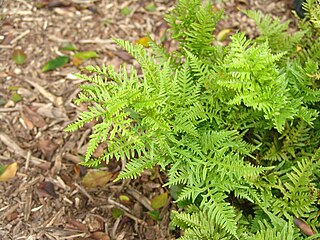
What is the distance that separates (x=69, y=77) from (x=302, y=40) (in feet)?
5.08

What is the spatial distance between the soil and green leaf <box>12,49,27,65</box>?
0.02 metres

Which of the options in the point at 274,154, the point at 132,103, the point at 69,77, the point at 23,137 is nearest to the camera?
the point at 132,103

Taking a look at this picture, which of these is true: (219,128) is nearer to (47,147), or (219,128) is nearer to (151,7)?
(47,147)

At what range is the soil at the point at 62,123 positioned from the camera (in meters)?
2.74

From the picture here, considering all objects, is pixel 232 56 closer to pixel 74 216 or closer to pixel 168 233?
pixel 168 233

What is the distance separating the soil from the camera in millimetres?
2740

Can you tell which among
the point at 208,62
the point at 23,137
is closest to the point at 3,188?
the point at 23,137

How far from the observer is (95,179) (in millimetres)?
2854

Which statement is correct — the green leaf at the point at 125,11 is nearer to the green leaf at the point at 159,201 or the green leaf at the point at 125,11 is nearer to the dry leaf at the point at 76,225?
the green leaf at the point at 159,201

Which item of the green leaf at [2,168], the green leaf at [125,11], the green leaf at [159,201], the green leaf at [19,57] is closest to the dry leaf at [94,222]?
the green leaf at [159,201]

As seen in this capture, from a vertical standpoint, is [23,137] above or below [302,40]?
below

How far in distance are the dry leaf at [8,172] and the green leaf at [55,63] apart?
2.48 ft

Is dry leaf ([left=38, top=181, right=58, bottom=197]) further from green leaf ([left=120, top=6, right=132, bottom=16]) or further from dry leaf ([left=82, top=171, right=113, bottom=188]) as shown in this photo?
green leaf ([left=120, top=6, right=132, bottom=16])

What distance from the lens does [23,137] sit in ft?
10.0
